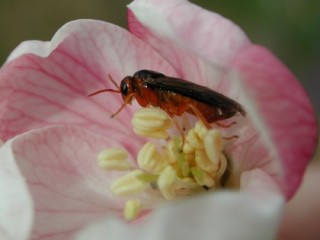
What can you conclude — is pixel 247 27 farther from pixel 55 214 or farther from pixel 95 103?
pixel 55 214

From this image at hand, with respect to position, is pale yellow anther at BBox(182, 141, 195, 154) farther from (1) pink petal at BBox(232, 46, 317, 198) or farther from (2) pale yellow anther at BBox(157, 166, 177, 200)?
(1) pink petal at BBox(232, 46, 317, 198)

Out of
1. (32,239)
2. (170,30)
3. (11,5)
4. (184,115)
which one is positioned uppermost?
(170,30)

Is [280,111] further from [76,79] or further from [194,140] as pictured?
[76,79]

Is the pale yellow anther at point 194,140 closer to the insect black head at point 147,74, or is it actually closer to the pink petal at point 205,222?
the insect black head at point 147,74

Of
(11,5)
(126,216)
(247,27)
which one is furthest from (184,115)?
(11,5)

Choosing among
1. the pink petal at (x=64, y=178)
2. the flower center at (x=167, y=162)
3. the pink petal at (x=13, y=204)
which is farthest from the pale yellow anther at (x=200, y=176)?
the pink petal at (x=13, y=204)

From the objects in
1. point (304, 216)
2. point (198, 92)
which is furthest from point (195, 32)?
point (304, 216)
